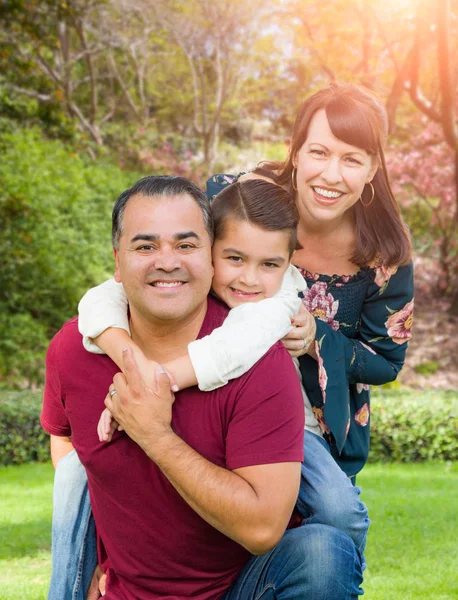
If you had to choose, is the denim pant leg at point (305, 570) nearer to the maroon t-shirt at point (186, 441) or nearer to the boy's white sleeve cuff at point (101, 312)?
the maroon t-shirt at point (186, 441)

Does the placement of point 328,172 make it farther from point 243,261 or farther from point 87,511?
point 87,511

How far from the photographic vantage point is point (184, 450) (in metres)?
2.19

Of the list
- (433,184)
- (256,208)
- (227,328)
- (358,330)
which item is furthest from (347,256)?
(433,184)

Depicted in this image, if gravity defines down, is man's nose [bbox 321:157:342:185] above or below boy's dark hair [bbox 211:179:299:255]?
above

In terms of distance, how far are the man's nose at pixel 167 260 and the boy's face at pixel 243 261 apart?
294mm

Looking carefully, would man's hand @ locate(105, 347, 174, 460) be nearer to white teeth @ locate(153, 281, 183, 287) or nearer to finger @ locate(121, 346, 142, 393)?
finger @ locate(121, 346, 142, 393)

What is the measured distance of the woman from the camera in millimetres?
2953

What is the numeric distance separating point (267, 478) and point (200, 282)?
Result: 598 millimetres

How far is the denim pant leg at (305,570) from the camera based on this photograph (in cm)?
234

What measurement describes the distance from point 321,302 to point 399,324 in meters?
0.32

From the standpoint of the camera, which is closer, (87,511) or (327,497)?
(327,497)

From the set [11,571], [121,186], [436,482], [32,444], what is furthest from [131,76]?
[11,571]

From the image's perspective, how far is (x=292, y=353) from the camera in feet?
8.94

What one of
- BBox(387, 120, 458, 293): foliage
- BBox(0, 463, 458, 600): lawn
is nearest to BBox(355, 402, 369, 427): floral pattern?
BBox(0, 463, 458, 600): lawn
